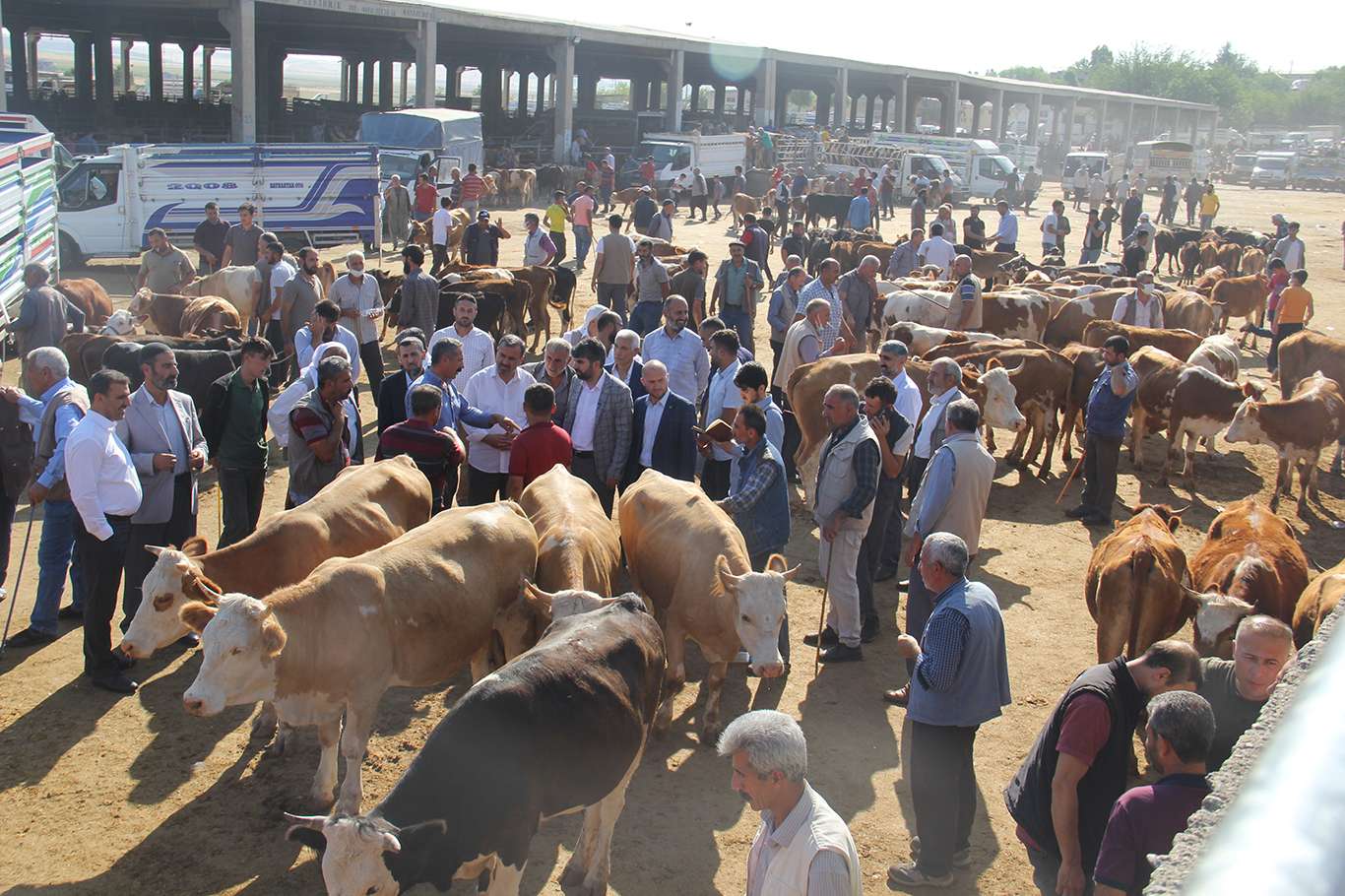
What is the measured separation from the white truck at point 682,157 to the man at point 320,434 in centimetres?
3001

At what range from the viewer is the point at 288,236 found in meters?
22.7

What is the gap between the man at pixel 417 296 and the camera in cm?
1239

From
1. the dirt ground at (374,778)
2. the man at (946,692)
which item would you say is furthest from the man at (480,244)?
the man at (946,692)

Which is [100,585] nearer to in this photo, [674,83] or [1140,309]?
[1140,309]

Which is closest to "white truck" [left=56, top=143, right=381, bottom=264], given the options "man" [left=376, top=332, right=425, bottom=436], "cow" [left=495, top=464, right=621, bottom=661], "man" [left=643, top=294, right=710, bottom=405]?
"man" [left=643, top=294, right=710, bottom=405]

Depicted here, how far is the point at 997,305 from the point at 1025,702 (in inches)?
376

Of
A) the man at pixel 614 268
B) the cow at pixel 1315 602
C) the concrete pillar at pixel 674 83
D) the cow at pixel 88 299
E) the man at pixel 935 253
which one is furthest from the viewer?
the concrete pillar at pixel 674 83

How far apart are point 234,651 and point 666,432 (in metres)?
3.64

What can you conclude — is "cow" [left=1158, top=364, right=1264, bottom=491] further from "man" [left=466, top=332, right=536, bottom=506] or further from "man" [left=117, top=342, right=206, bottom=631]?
"man" [left=117, top=342, right=206, bottom=631]

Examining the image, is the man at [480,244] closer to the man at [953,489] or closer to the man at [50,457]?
the man at [50,457]

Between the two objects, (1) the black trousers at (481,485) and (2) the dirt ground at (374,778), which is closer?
(2) the dirt ground at (374,778)

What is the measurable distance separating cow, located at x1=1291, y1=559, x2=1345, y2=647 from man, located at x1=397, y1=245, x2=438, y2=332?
885 centimetres

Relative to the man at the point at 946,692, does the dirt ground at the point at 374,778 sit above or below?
below

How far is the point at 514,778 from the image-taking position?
4.56m
